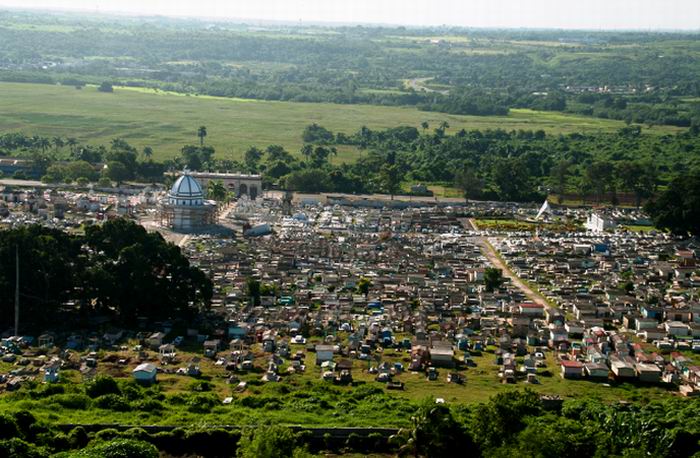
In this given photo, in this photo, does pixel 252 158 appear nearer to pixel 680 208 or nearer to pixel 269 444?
pixel 680 208

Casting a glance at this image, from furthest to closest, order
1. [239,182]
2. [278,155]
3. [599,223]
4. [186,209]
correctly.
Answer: [278,155] < [239,182] < [599,223] < [186,209]

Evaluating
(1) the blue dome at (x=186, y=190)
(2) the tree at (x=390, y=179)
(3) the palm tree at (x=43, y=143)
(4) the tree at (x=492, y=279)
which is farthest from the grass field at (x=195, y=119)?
(4) the tree at (x=492, y=279)

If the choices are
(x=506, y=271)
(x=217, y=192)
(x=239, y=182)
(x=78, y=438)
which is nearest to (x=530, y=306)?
(x=506, y=271)

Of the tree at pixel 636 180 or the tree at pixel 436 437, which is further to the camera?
the tree at pixel 636 180

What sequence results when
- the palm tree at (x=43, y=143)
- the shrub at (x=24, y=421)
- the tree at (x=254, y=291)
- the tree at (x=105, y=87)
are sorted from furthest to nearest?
the tree at (x=105, y=87) < the palm tree at (x=43, y=143) < the tree at (x=254, y=291) < the shrub at (x=24, y=421)

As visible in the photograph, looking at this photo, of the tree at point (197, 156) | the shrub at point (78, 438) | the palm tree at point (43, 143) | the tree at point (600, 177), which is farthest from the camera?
the palm tree at point (43, 143)

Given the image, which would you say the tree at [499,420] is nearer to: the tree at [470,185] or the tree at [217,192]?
the tree at [217,192]

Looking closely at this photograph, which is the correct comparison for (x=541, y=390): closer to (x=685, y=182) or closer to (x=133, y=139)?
(x=685, y=182)
